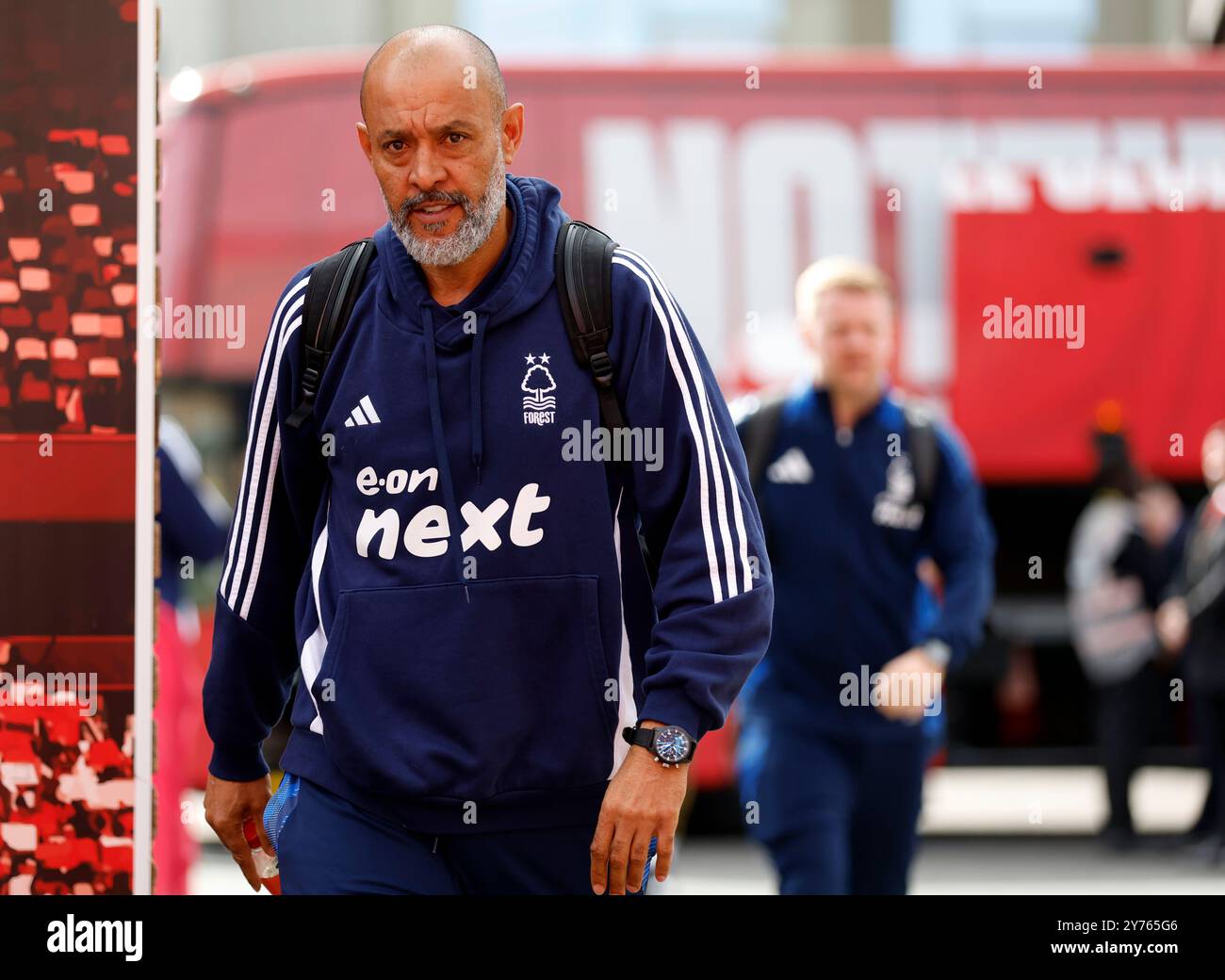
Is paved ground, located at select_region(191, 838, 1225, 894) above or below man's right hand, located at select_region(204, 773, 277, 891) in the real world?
below

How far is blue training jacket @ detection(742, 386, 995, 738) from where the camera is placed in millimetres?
4484

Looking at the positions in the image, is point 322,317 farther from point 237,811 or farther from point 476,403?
point 237,811

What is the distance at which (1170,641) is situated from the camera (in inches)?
309

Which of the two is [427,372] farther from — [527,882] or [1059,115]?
[1059,115]

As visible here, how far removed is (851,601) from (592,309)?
2.00 m

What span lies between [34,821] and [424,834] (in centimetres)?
84

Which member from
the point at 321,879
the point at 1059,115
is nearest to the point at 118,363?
the point at 321,879

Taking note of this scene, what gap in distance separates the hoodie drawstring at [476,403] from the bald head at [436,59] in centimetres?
36

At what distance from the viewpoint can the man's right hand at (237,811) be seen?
3.02 metres

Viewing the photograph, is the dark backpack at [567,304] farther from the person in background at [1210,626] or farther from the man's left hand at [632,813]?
the person in background at [1210,626]

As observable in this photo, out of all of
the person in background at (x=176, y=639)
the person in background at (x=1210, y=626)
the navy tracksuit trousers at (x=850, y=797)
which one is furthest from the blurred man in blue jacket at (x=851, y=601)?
the person in background at (x=1210, y=626)

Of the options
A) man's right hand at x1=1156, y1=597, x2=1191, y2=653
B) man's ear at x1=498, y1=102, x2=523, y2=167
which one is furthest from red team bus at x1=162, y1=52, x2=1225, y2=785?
man's ear at x1=498, y1=102, x2=523, y2=167

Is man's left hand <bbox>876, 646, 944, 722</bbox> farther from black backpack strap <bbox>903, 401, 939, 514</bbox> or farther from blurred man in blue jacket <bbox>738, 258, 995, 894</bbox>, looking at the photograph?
black backpack strap <bbox>903, 401, 939, 514</bbox>

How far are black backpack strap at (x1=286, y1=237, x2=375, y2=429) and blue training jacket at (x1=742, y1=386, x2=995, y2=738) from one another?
199cm
